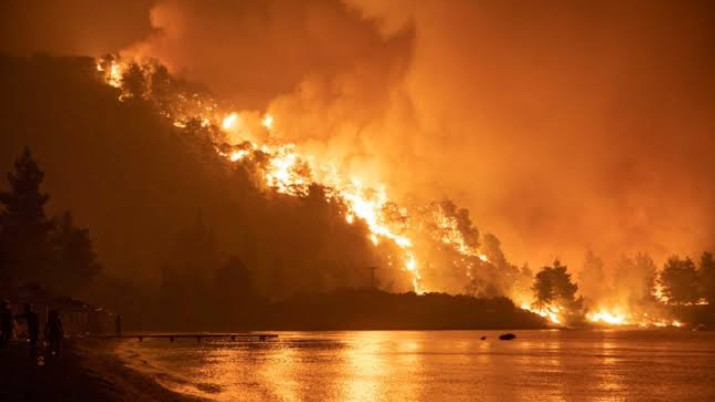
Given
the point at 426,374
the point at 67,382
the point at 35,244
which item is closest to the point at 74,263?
the point at 35,244

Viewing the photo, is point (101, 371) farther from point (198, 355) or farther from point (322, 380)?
point (198, 355)

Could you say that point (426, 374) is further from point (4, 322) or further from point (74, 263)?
point (74, 263)

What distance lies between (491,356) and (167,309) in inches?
3970

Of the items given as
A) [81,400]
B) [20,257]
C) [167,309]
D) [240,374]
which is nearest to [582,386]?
[240,374]

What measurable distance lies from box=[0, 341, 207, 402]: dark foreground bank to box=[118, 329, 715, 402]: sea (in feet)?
13.1

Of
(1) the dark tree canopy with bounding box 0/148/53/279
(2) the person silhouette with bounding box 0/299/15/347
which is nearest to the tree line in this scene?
(1) the dark tree canopy with bounding box 0/148/53/279

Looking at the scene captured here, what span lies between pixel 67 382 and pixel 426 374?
39.6 m

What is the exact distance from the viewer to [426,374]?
247 ft

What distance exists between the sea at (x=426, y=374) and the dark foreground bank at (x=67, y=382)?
399 centimetres

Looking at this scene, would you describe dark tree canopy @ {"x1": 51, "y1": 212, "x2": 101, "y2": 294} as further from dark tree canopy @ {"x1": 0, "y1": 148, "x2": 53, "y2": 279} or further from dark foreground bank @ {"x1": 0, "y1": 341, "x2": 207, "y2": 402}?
dark foreground bank @ {"x1": 0, "y1": 341, "x2": 207, "y2": 402}

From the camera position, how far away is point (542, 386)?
216 ft

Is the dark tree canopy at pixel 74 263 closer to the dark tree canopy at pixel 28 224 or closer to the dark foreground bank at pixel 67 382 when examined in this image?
the dark tree canopy at pixel 28 224

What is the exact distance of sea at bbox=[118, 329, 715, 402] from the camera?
5931 cm

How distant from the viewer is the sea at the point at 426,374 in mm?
59312
